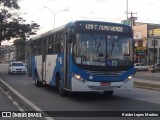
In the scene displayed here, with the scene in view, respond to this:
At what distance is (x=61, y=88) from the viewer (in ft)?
56.5

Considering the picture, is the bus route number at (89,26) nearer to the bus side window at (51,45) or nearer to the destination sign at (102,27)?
the destination sign at (102,27)

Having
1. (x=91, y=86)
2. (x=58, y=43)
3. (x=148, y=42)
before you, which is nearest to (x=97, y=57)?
(x=91, y=86)

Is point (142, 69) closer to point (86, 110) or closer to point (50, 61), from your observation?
point (50, 61)

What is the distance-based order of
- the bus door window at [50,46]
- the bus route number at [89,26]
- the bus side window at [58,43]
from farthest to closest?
the bus door window at [50,46]
the bus side window at [58,43]
the bus route number at [89,26]

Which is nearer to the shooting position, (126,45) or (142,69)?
(126,45)

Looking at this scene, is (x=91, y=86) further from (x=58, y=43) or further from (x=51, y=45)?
(x=51, y=45)

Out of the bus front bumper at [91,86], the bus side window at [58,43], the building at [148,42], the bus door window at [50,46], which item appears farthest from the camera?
the building at [148,42]

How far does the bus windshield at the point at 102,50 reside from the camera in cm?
1533

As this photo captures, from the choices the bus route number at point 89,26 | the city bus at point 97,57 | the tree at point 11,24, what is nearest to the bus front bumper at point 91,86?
the city bus at point 97,57

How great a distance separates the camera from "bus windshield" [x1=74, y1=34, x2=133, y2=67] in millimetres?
15328

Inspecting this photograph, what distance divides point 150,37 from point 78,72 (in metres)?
61.5

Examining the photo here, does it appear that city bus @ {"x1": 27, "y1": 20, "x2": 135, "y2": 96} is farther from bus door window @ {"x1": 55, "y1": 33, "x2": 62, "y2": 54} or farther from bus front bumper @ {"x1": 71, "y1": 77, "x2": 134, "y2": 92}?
bus door window @ {"x1": 55, "y1": 33, "x2": 62, "y2": 54}

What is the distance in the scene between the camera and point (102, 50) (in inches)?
608

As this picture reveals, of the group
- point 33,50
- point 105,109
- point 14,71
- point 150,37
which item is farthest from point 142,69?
point 105,109
